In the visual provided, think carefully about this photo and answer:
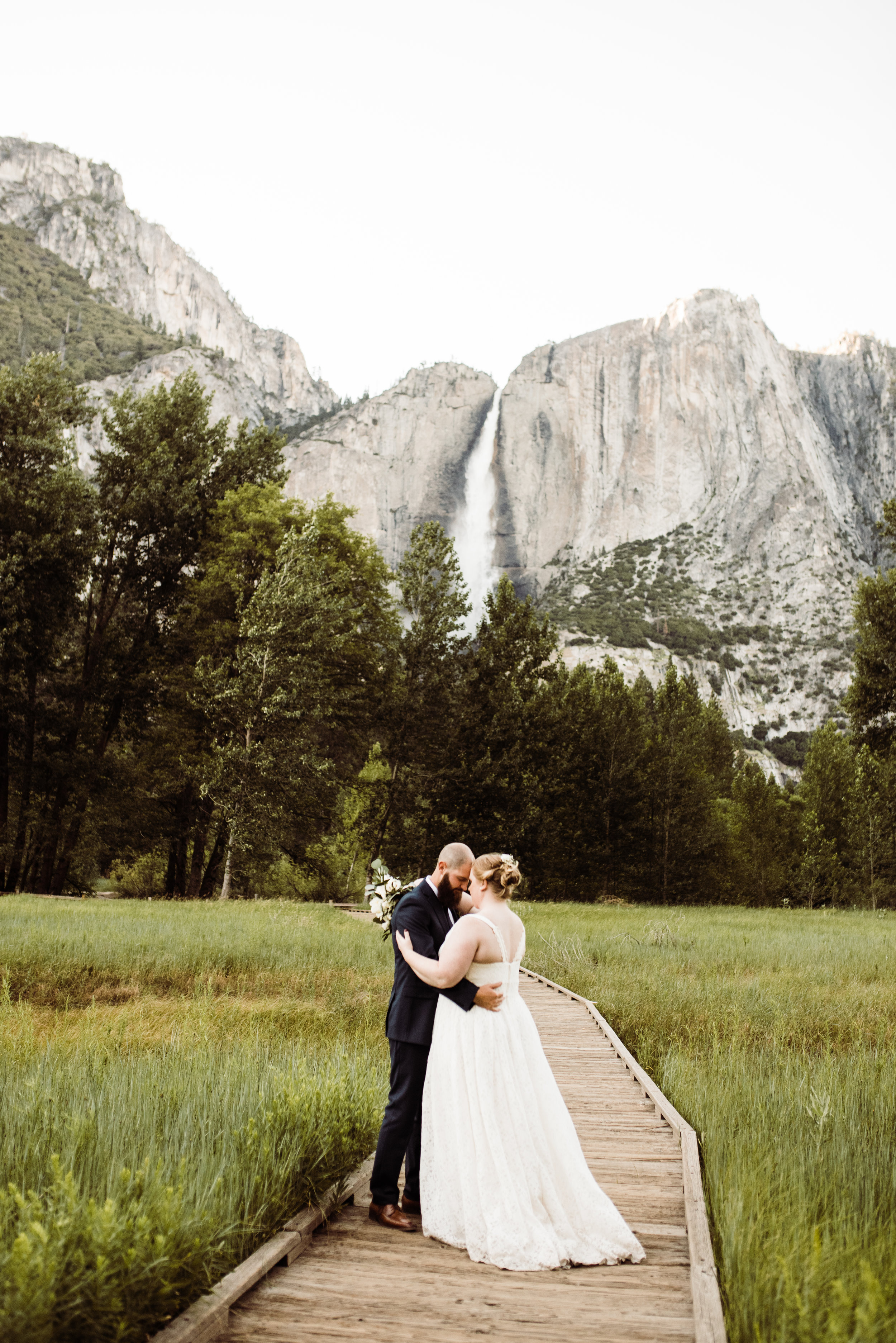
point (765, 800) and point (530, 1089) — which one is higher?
point (765, 800)

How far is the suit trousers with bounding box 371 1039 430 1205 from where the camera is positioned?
4.58 metres

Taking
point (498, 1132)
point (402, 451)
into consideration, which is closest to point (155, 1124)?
point (498, 1132)

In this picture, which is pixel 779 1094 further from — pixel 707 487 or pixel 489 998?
pixel 707 487

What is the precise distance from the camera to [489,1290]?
3.70 m

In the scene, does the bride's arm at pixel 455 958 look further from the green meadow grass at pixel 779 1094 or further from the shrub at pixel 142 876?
the shrub at pixel 142 876

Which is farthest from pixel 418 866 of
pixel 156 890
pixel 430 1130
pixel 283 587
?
pixel 430 1130

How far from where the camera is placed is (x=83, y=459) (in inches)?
4215

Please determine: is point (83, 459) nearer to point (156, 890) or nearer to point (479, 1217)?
point (156, 890)

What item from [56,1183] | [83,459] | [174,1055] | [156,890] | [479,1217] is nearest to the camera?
[56,1183]

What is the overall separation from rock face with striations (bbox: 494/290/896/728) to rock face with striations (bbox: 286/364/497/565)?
7.49m

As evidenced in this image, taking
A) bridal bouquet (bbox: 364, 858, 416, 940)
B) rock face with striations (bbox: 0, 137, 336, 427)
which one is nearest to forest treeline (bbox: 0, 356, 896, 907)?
bridal bouquet (bbox: 364, 858, 416, 940)

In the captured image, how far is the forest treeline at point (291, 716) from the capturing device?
24906mm

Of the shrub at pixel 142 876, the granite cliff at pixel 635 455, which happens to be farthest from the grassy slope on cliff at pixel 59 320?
the shrub at pixel 142 876

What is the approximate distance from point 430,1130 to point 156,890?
3602 centimetres
